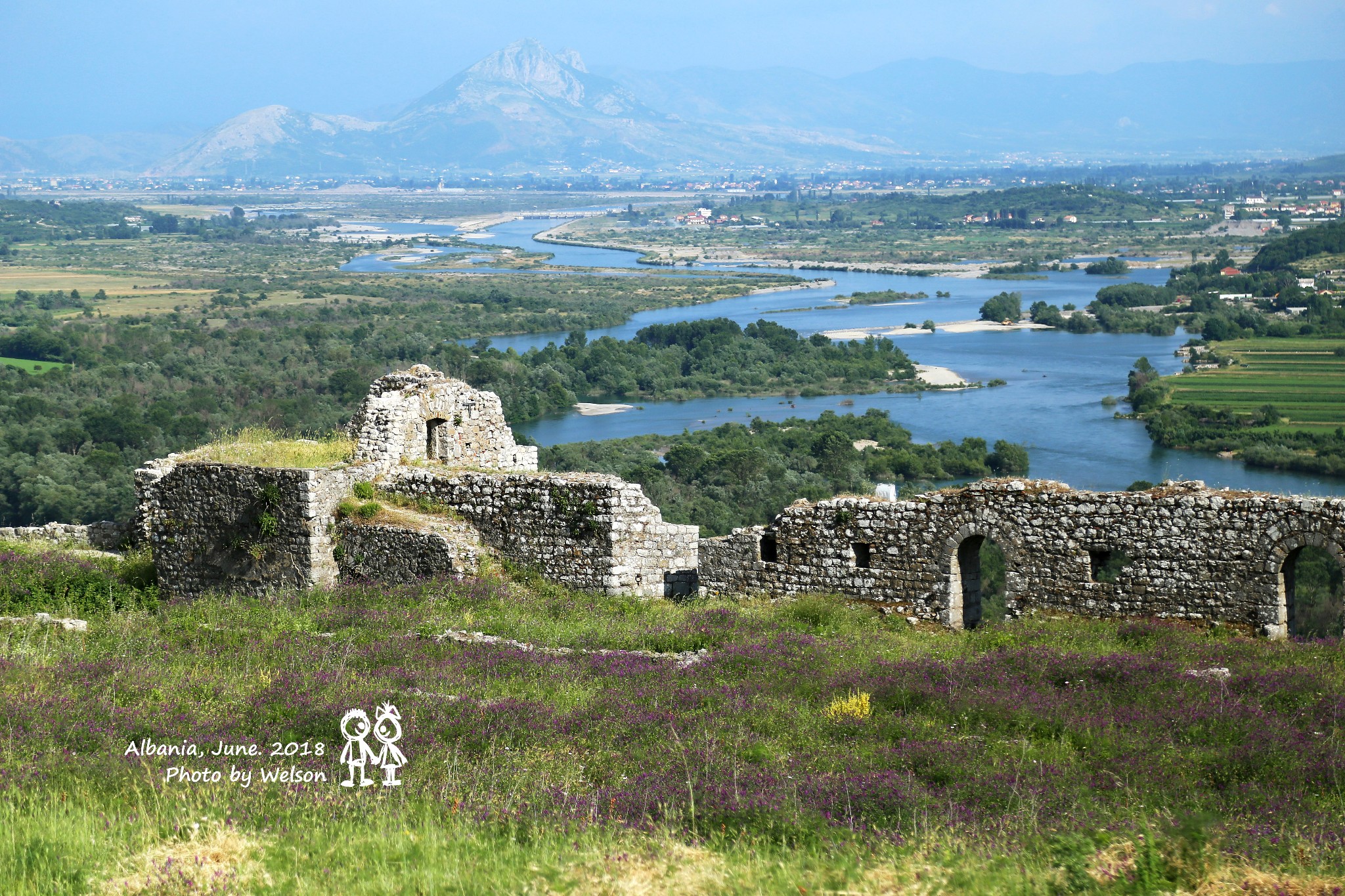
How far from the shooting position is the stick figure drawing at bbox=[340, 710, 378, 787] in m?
7.53

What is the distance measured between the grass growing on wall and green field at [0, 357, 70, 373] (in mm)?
75440

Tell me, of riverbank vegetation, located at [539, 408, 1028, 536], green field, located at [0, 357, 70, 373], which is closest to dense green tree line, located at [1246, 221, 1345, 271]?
riverbank vegetation, located at [539, 408, 1028, 536]

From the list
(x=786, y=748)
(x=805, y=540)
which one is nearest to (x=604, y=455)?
(x=805, y=540)

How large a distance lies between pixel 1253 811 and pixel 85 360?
Result: 92.3 m

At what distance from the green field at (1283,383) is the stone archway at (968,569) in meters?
48.7

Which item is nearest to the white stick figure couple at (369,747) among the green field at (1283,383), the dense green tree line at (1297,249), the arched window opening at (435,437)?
the arched window opening at (435,437)

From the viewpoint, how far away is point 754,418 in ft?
234

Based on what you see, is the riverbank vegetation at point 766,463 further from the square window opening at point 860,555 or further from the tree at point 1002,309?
the tree at point 1002,309

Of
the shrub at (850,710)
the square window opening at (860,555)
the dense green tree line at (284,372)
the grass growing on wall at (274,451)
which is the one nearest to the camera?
the shrub at (850,710)

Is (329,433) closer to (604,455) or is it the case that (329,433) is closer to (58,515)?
(58,515)

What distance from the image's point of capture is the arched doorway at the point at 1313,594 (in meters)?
11.4

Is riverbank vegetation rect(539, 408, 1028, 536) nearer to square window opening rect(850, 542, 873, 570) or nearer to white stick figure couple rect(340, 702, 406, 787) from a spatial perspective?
square window opening rect(850, 542, 873, 570)

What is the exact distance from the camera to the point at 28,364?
88.6 metres

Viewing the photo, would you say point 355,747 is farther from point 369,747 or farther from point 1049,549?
point 1049,549
